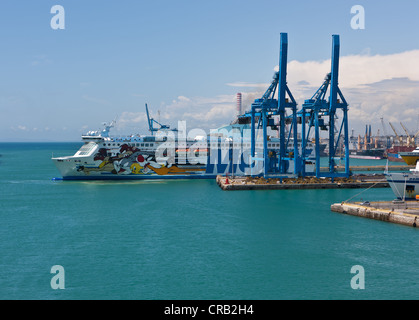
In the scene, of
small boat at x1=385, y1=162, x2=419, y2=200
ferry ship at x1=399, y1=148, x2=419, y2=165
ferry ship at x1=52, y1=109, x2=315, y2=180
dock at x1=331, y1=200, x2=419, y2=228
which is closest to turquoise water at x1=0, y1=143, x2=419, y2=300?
dock at x1=331, y1=200, x2=419, y2=228

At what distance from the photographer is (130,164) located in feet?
169

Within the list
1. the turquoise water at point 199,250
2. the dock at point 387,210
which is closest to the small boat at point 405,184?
the dock at point 387,210

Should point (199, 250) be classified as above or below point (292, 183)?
below

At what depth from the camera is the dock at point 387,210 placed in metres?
26.2

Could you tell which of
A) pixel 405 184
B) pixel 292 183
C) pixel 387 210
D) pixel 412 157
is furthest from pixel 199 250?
pixel 412 157

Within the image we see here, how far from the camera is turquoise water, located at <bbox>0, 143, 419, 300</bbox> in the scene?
16.2m

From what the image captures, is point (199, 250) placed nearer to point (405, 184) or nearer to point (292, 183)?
point (405, 184)

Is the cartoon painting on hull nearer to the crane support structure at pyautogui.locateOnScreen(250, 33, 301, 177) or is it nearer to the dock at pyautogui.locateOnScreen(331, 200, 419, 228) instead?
the crane support structure at pyautogui.locateOnScreen(250, 33, 301, 177)

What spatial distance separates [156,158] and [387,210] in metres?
30.2

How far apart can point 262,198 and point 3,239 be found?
21.6 metres

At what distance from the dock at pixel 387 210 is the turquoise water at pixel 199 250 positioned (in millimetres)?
687

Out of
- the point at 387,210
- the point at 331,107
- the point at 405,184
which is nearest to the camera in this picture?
the point at 387,210

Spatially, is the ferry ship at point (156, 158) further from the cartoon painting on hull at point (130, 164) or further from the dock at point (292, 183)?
the dock at point (292, 183)
